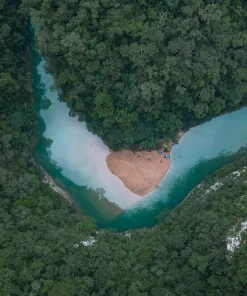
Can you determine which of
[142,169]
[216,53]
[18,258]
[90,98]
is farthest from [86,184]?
[216,53]

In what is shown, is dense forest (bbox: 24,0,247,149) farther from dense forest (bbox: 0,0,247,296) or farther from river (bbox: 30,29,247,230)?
dense forest (bbox: 0,0,247,296)

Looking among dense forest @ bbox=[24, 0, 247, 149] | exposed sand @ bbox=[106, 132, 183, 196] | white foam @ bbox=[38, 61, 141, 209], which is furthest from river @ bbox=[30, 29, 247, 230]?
dense forest @ bbox=[24, 0, 247, 149]

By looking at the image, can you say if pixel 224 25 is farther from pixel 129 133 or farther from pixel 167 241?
pixel 167 241

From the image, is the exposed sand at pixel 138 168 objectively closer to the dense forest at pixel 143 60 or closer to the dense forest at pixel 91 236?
the dense forest at pixel 143 60

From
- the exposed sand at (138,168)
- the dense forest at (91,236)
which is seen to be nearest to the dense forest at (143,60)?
the exposed sand at (138,168)

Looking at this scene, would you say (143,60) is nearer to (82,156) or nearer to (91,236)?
(82,156)
